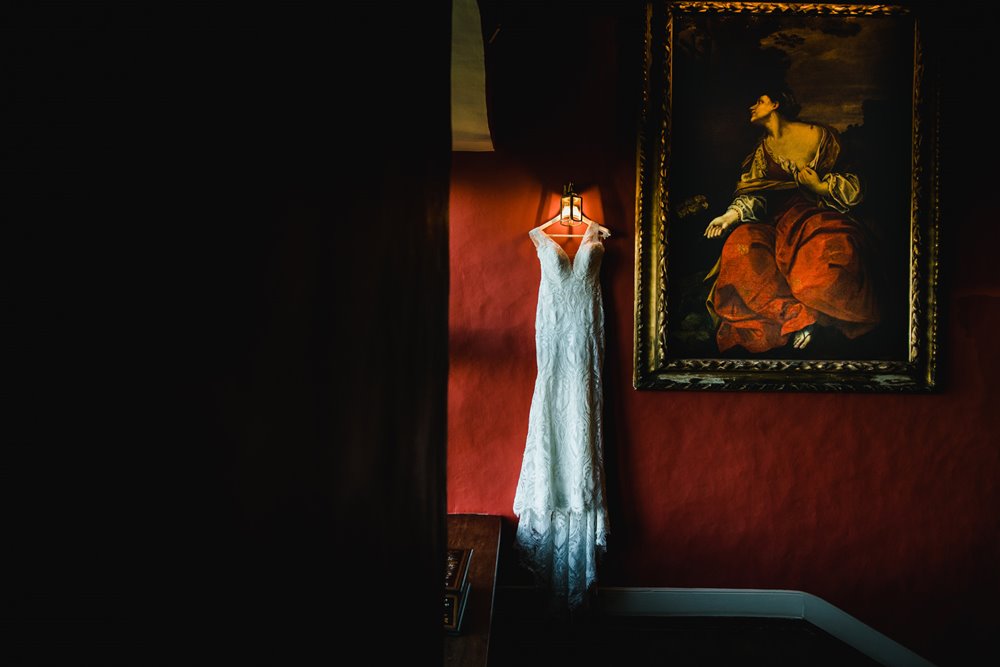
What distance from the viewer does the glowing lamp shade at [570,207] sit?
2.41 meters

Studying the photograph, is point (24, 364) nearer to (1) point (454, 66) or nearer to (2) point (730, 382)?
(1) point (454, 66)

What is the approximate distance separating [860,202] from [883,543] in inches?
62.6

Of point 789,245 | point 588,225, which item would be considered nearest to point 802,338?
point 789,245

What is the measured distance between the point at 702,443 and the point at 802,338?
66 cm

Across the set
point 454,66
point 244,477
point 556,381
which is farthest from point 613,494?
point 244,477

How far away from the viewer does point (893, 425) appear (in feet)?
8.31

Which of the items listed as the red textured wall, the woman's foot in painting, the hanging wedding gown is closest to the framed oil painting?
the woman's foot in painting

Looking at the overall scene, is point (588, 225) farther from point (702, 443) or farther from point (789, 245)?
point (702, 443)

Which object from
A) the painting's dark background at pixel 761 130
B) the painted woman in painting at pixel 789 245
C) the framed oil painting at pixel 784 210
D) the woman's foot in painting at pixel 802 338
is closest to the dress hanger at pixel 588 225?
the framed oil painting at pixel 784 210

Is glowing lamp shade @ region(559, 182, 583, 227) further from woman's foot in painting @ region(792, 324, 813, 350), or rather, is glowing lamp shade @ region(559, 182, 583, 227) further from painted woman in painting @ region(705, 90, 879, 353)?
woman's foot in painting @ region(792, 324, 813, 350)

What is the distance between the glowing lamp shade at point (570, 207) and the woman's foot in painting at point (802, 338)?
3.67 ft

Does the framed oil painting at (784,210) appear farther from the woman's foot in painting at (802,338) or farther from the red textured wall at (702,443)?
the red textured wall at (702,443)

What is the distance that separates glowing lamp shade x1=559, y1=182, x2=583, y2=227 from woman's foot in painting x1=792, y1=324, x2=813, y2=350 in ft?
3.67

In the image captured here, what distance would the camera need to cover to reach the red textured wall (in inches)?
99.7
